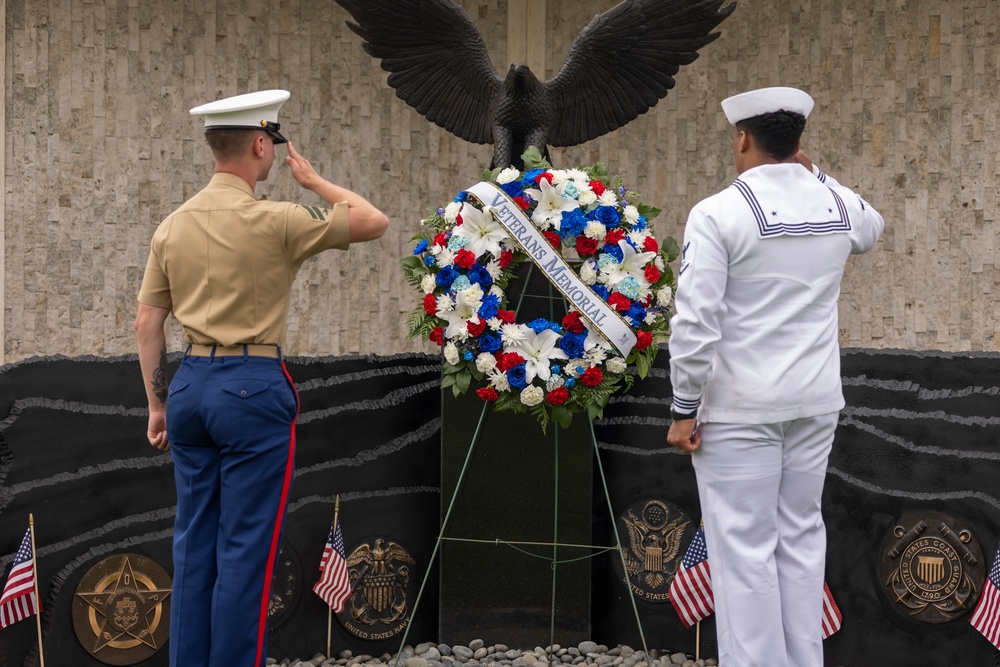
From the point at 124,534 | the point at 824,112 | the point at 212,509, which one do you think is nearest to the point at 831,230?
the point at 212,509

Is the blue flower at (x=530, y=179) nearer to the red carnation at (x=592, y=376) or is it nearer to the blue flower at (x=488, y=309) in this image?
the blue flower at (x=488, y=309)

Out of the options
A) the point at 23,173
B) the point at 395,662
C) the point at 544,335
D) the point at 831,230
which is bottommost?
the point at 395,662

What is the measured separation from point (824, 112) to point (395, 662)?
4.42 m

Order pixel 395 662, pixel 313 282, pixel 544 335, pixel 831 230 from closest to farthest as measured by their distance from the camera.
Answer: pixel 831 230, pixel 544 335, pixel 395 662, pixel 313 282

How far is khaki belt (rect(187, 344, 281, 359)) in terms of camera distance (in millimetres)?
2664

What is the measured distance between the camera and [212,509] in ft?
8.89

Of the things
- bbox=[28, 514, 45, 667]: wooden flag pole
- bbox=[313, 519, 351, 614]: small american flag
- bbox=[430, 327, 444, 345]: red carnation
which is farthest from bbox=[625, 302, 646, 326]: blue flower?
bbox=[28, 514, 45, 667]: wooden flag pole

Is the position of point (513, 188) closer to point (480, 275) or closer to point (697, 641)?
point (480, 275)

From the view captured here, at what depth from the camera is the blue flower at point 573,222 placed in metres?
3.45

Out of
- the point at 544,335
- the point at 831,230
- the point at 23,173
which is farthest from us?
the point at 23,173

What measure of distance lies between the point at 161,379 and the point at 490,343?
40.0 inches

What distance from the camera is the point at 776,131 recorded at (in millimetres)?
2594

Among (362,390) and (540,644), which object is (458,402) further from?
A: (540,644)

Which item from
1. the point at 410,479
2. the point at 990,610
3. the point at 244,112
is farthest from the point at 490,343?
the point at 990,610
